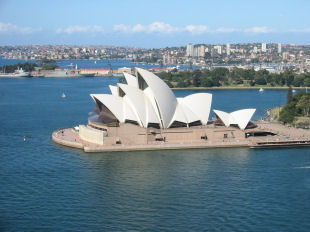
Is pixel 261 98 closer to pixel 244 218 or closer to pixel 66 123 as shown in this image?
pixel 66 123

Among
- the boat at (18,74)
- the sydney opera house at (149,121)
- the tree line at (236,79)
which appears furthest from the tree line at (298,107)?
the boat at (18,74)

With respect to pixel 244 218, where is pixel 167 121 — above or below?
above

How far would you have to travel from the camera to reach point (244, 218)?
1831cm

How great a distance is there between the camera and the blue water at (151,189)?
18000 mm

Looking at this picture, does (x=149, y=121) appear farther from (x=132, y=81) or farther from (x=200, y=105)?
(x=200, y=105)

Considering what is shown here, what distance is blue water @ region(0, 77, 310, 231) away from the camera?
1800 cm

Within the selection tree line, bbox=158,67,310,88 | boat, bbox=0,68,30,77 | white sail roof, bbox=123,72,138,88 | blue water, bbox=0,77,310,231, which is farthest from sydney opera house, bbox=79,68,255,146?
boat, bbox=0,68,30,77

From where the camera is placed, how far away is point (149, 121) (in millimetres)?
29359

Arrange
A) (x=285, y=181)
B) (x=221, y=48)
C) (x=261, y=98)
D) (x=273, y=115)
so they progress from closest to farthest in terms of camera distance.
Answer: (x=285, y=181), (x=273, y=115), (x=261, y=98), (x=221, y=48)

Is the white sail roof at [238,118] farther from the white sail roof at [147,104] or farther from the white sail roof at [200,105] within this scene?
the white sail roof at [147,104]

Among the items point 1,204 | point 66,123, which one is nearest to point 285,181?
point 1,204

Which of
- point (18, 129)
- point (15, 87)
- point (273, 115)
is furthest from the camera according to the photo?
point (15, 87)

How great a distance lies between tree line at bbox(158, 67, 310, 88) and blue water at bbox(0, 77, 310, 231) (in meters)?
38.9

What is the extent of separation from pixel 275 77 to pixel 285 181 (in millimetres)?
49231
